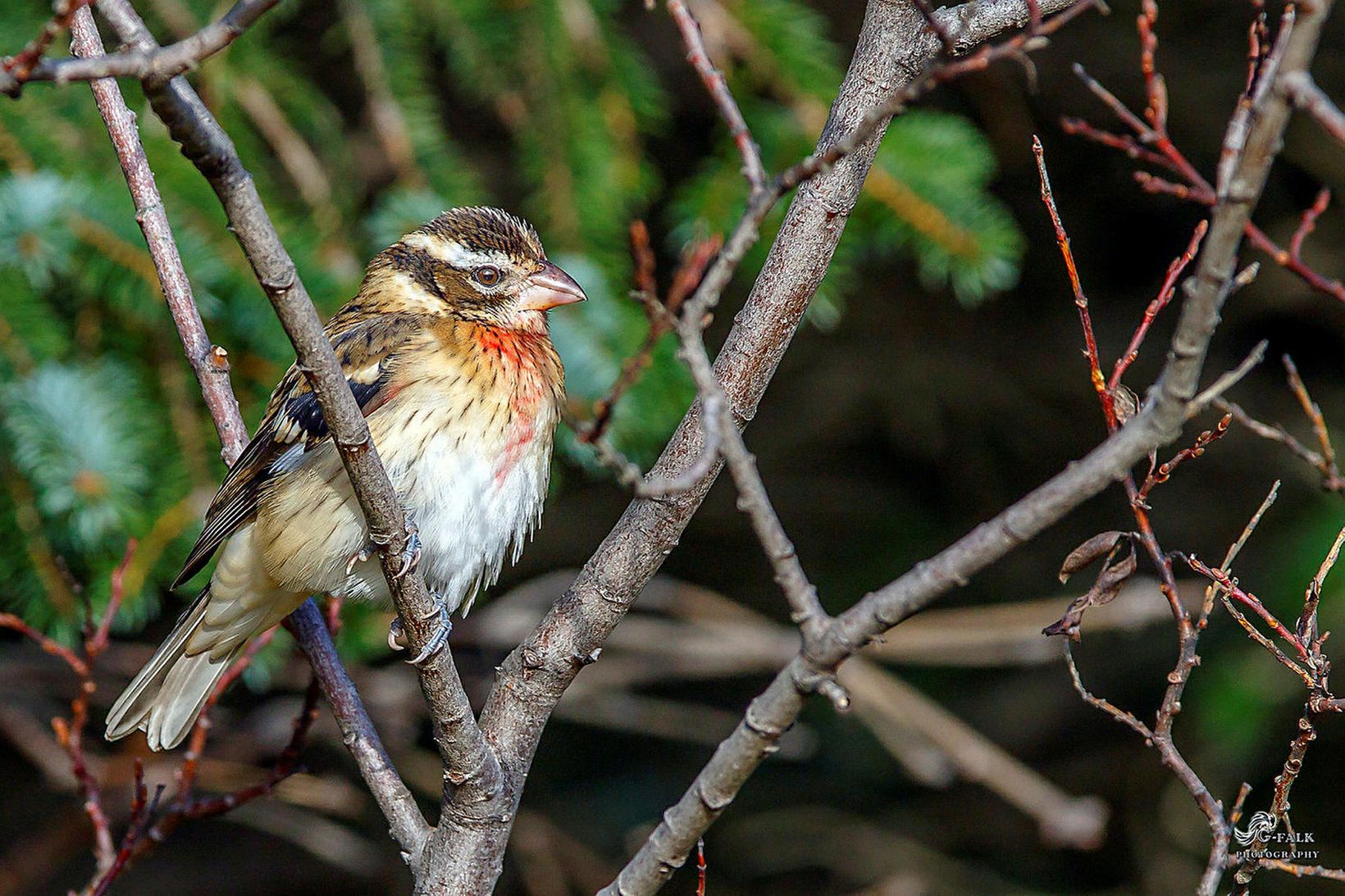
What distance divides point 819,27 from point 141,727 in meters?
2.74

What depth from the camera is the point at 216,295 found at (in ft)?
11.3

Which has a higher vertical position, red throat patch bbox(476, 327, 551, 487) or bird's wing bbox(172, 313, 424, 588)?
red throat patch bbox(476, 327, 551, 487)

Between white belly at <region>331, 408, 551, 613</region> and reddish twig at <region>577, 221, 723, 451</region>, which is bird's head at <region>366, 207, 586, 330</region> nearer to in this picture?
white belly at <region>331, 408, 551, 613</region>

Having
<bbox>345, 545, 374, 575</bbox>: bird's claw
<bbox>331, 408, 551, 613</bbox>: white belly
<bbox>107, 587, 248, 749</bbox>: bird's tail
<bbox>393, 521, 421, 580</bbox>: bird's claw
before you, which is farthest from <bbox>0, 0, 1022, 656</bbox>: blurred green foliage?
<bbox>393, 521, 421, 580</bbox>: bird's claw

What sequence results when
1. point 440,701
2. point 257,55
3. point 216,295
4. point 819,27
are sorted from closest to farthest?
point 440,701 → point 216,295 → point 257,55 → point 819,27

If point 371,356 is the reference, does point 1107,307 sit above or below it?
above

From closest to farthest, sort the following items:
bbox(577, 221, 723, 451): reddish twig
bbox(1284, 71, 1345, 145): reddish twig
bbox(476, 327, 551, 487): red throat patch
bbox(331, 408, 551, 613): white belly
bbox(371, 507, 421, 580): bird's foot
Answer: bbox(1284, 71, 1345, 145): reddish twig
bbox(577, 221, 723, 451): reddish twig
bbox(371, 507, 421, 580): bird's foot
bbox(331, 408, 551, 613): white belly
bbox(476, 327, 551, 487): red throat patch

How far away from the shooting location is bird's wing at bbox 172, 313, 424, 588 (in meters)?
2.81

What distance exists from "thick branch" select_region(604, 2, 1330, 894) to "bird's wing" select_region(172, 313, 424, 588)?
1.43 metres

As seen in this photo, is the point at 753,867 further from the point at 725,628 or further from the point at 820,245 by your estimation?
Result: the point at 820,245

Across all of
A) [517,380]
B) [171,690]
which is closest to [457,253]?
[517,380]

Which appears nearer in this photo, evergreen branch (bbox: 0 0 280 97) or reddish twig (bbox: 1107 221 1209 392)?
evergreen branch (bbox: 0 0 280 97)

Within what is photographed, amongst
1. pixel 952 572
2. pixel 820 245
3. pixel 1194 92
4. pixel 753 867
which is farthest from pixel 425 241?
pixel 1194 92

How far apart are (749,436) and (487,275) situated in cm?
210
